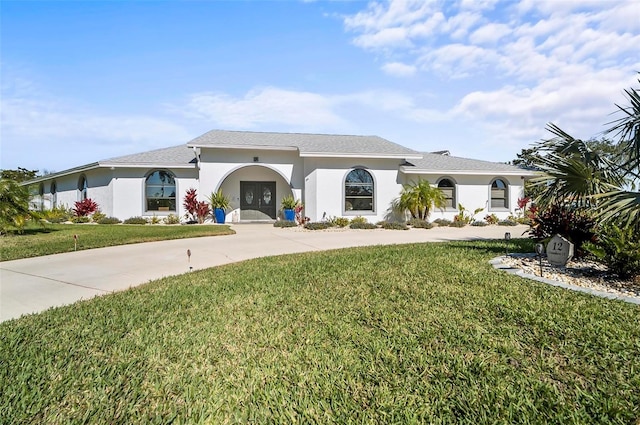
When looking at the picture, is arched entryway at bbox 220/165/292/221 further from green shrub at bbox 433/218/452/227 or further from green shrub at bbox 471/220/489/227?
green shrub at bbox 471/220/489/227

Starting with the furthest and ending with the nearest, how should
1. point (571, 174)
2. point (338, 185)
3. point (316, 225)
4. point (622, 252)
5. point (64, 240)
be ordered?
point (338, 185) < point (316, 225) < point (64, 240) < point (571, 174) < point (622, 252)

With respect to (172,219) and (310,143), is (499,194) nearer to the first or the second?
(310,143)

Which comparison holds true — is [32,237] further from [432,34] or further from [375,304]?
[432,34]

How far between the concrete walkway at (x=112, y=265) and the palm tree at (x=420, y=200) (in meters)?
7.11

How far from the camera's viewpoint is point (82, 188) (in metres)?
21.9

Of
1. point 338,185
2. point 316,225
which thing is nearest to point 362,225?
point 316,225

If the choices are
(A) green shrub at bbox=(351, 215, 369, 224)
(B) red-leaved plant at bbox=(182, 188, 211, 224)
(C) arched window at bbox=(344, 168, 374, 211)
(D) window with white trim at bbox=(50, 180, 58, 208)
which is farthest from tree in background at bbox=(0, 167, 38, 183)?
(A) green shrub at bbox=(351, 215, 369, 224)

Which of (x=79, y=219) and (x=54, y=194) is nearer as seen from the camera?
(x=79, y=219)

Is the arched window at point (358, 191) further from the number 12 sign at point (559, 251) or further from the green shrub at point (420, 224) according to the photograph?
the number 12 sign at point (559, 251)

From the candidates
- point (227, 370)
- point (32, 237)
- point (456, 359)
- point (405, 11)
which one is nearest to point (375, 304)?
point (456, 359)

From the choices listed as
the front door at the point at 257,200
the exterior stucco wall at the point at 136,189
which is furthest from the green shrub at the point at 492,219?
the exterior stucco wall at the point at 136,189

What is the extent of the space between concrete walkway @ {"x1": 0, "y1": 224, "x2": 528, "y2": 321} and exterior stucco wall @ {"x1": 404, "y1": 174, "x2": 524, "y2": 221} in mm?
9775

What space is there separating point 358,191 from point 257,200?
6468 millimetres

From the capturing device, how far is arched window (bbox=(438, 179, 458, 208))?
69.3 ft
